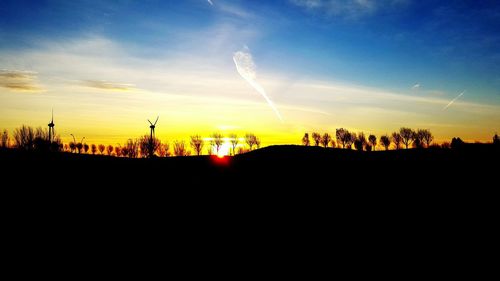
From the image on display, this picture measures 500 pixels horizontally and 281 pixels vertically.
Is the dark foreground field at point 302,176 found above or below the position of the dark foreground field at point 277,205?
above

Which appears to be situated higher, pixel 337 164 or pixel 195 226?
pixel 337 164

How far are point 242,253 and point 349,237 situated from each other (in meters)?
7.56

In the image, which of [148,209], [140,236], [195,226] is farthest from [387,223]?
[148,209]

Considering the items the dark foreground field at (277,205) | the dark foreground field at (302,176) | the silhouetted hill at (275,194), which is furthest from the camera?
the dark foreground field at (302,176)

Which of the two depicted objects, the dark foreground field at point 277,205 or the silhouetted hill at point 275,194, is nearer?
the dark foreground field at point 277,205

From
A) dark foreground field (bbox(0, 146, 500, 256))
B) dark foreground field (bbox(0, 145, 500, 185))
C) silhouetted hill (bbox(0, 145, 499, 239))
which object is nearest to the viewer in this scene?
dark foreground field (bbox(0, 146, 500, 256))

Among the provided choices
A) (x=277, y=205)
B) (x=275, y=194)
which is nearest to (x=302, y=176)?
(x=275, y=194)

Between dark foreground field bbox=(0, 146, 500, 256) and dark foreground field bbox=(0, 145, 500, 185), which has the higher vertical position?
dark foreground field bbox=(0, 145, 500, 185)

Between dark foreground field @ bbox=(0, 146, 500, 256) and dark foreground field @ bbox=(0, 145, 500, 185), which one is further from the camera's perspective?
dark foreground field @ bbox=(0, 145, 500, 185)

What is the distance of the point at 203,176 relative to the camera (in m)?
45.8

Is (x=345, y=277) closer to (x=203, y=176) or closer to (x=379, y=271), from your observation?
(x=379, y=271)

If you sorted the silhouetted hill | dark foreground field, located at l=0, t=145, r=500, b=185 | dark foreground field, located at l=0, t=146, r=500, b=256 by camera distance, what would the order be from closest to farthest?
dark foreground field, located at l=0, t=146, r=500, b=256, the silhouetted hill, dark foreground field, located at l=0, t=145, r=500, b=185

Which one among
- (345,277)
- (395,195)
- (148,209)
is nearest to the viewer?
(345,277)

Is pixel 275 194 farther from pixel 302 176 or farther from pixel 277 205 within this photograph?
pixel 302 176
